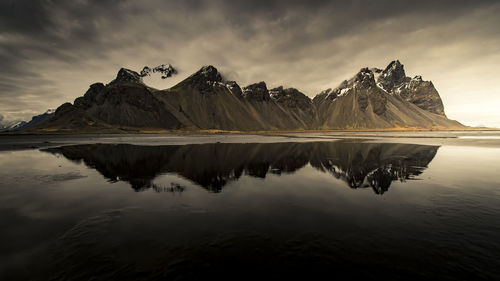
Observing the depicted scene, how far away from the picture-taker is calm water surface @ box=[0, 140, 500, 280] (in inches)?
302

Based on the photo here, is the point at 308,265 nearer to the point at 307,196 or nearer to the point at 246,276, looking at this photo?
the point at 246,276

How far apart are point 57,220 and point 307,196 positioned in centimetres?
1545

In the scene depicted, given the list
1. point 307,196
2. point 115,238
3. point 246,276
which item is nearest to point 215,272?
point 246,276

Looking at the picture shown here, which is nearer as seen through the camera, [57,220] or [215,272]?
[215,272]

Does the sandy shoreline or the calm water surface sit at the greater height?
the sandy shoreline

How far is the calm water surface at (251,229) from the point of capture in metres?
7.66

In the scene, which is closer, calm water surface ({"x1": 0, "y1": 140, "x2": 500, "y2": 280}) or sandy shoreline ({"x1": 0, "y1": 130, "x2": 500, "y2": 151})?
calm water surface ({"x1": 0, "y1": 140, "x2": 500, "y2": 280})

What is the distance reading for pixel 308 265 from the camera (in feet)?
25.6

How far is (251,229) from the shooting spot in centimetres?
1079

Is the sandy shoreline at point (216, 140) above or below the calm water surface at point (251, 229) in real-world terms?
above

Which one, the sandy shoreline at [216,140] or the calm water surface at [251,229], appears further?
the sandy shoreline at [216,140]

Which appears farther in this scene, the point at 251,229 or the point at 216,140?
the point at 216,140

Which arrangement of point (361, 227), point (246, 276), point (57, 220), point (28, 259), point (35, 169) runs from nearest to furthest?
1. point (246, 276)
2. point (28, 259)
3. point (361, 227)
4. point (57, 220)
5. point (35, 169)

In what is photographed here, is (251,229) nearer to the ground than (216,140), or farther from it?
nearer to the ground
